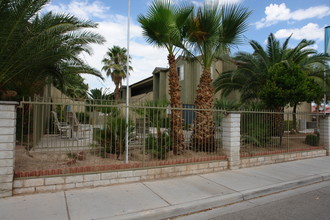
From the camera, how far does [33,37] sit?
20.7 ft

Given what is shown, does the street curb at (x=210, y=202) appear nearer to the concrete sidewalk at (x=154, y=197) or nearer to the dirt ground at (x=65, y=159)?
the concrete sidewalk at (x=154, y=197)

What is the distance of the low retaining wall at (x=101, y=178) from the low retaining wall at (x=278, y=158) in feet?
5.10

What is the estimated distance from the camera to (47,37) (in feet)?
20.9

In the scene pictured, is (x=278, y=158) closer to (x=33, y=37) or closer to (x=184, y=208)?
(x=184, y=208)

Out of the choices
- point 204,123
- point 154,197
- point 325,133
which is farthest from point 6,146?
point 325,133

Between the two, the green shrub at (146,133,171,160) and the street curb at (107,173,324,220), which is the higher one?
the green shrub at (146,133,171,160)

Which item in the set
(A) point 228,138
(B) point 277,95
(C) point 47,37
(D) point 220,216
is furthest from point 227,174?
(C) point 47,37

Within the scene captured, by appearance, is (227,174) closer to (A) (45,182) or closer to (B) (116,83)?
(A) (45,182)

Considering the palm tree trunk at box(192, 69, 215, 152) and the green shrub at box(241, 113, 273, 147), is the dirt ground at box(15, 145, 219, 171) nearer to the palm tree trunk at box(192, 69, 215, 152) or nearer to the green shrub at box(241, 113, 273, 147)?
the palm tree trunk at box(192, 69, 215, 152)

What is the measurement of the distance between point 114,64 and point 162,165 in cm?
2169

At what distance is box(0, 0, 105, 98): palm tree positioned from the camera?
5566mm

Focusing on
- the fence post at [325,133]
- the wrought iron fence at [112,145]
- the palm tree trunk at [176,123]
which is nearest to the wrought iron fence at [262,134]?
the fence post at [325,133]

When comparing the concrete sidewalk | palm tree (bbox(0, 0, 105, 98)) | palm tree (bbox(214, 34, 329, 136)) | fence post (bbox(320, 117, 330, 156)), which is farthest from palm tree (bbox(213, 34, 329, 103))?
palm tree (bbox(0, 0, 105, 98))

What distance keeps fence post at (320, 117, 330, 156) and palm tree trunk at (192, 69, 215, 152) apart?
20.0 feet
